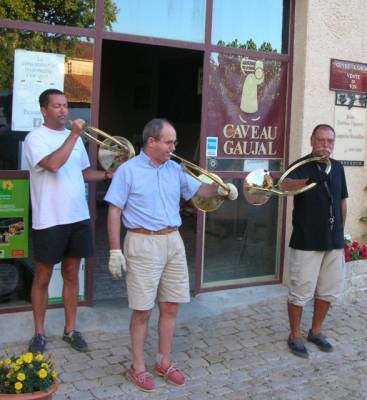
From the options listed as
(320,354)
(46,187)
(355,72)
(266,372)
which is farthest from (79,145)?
(355,72)

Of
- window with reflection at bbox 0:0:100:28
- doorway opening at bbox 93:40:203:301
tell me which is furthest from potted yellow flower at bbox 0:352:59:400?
doorway opening at bbox 93:40:203:301

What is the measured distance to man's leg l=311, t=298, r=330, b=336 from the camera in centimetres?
462

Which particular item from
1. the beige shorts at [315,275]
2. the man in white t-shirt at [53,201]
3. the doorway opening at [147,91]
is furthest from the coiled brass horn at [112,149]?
the doorway opening at [147,91]

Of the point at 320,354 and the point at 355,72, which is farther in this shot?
the point at 355,72

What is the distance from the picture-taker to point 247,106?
5754mm

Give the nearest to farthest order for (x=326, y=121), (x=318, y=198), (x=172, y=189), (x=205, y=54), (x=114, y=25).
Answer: (x=172, y=189) → (x=318, y=198) → (x=114, y=25) → (x=205, y=54) → (x=326, y=121)

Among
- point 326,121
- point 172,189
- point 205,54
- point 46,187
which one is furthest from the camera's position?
point 326,121

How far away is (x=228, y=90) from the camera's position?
5.63 meters

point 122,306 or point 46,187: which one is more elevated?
point 46,187

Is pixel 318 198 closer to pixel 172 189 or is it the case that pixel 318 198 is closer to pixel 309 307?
pixel 172 189

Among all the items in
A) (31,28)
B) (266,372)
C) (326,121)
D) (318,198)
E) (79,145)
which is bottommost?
(266,372)

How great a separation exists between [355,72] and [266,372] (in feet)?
11.0

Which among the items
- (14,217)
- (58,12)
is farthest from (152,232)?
(58,12)

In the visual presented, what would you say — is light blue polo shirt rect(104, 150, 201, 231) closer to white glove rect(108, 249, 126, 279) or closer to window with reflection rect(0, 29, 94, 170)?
white glove rect(108, 249, 126, 279)
